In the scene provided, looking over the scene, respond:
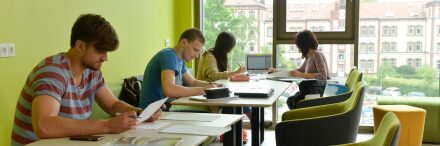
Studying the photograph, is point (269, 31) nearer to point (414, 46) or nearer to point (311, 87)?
point (311, 87)

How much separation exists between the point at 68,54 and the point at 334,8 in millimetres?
3981

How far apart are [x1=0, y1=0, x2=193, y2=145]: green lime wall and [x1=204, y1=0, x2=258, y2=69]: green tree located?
2.23 ft

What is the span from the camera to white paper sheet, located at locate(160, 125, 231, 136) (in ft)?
7.05

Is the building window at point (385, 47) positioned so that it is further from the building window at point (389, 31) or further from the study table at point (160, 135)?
the study table at point (160, 135)

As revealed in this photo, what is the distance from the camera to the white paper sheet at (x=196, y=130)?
2148 millimetres

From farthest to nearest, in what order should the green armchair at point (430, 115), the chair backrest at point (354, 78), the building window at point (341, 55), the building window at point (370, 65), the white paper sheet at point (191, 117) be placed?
the building window at point (341, 55) < the building window at point (370, 65) < the green armchair at point (430, 115) < the chair backrest at point (354, 78) < the white paper sheet at point (191, 117)

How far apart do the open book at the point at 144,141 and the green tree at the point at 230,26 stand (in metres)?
4.02

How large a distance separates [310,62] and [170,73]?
1.95 m

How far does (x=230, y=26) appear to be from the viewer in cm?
603

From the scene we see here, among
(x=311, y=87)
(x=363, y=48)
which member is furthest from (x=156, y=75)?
(x=363, y=48)

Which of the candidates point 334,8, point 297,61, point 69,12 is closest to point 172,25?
point 297,61

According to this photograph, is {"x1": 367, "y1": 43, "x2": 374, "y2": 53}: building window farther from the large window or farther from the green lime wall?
the green lime wall

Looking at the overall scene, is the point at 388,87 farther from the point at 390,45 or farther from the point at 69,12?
the point at 69,12

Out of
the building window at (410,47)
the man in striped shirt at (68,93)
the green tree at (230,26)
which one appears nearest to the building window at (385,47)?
the building window at (410,47)
